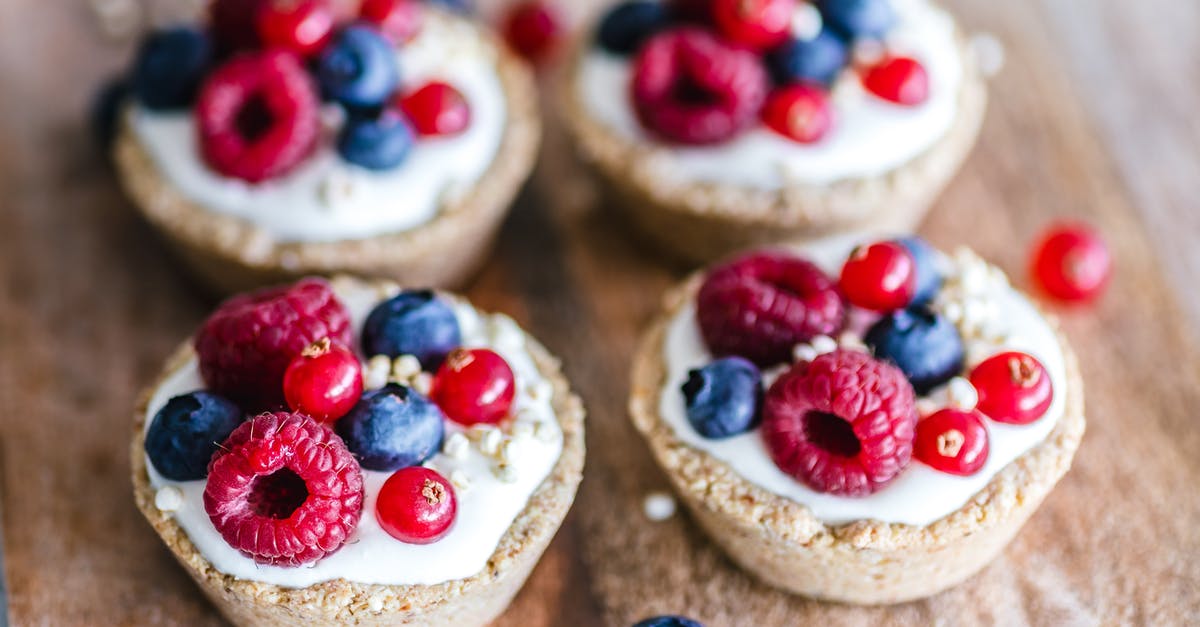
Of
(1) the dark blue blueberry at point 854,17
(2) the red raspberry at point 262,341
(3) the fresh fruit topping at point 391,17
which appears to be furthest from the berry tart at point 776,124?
(2) the red raspberry at point 262,341

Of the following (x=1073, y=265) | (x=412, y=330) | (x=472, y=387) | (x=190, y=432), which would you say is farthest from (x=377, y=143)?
(x=1073, y=265)

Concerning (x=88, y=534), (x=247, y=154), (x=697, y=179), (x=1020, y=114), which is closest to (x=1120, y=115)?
(x=1020, y=114)

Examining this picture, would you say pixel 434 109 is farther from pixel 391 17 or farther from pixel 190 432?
pixel 190 432

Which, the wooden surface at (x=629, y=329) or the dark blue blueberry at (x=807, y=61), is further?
the dark blue blueberry at (x=807, y=61)

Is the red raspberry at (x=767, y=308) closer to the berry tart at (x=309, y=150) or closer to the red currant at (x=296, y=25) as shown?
the berry tart at (x=309, y=150)

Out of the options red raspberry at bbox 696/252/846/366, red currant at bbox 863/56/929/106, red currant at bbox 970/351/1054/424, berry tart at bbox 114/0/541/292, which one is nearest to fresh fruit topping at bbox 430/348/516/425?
red raspberry at bbox 696/252/846/366

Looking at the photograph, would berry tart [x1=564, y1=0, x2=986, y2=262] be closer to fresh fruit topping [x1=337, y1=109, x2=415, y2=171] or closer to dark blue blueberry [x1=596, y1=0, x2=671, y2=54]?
dark blue blueberry [x1=596, y1=0, x2=671, y2=54]
